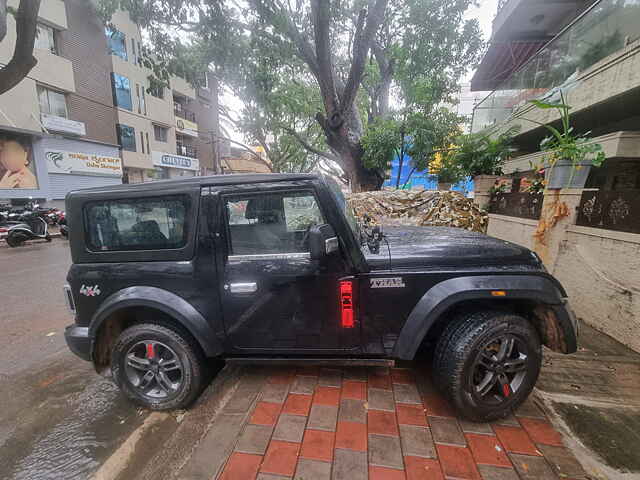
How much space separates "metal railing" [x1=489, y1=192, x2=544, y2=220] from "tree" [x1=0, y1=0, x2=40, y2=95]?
8.89 m

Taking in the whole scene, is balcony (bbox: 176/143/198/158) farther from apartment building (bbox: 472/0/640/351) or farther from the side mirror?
the side mirror

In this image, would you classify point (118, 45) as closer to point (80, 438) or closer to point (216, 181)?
point (216, 181)

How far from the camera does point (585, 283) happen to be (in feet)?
11.2

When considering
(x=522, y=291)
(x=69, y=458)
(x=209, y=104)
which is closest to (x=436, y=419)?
(x=522, y=291)

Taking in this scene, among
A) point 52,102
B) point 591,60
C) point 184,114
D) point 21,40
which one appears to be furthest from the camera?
point 184,114

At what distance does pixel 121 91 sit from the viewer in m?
17.4

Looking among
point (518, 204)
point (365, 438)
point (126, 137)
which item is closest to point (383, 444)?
point (365, 438)

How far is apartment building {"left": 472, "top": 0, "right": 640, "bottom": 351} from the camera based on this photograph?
306 cm

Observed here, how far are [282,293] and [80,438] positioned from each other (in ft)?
5.89

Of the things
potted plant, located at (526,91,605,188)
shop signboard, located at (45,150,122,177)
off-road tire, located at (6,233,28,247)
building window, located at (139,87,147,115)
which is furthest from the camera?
building window, located at (139,87,147,115)

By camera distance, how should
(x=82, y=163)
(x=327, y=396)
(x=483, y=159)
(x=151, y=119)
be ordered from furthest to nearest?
(x=151, y=119) < (x=82, y=163) < (x=483, y=159) < (x=327, y=396)

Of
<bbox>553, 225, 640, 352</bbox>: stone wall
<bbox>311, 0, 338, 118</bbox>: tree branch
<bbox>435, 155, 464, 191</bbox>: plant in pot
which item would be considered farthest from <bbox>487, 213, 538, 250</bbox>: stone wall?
<bbox>311, 0, 338, 118</bbox>: tree branch

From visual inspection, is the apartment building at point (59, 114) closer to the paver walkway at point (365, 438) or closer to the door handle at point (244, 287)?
the door handle at point (244, 287)

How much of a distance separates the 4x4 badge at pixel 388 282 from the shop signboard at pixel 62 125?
60.8 feet
